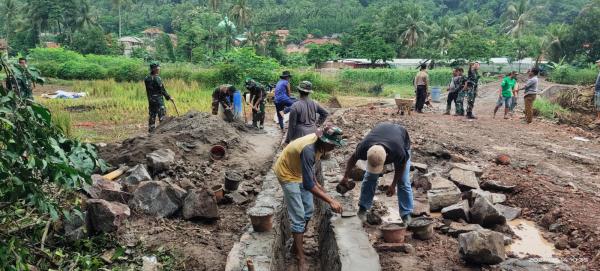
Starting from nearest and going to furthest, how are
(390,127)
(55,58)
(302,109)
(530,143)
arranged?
(390,127)
(302,109)
(530,143)
(55,58)

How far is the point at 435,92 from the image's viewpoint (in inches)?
770

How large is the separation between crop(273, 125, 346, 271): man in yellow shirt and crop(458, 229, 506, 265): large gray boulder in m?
1.17

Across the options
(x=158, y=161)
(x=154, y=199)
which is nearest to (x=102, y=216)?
(x=154, y=199)

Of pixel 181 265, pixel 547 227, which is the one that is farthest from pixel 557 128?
pixel 181 265

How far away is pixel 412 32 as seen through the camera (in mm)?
46688

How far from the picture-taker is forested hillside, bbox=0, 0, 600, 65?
1436 inches

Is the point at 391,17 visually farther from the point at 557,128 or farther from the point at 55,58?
the point at 557,128

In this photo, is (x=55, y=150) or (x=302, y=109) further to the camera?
(x=302, y=109)

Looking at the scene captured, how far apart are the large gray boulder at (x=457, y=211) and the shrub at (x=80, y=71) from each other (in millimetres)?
23873

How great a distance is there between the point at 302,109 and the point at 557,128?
8.13m

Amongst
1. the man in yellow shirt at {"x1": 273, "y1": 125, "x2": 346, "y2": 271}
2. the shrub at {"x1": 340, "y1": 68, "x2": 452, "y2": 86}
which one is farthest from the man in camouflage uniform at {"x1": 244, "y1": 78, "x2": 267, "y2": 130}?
the shrub at {"x1": 340, "y1": 68, "x2": 452, "y2": 86}

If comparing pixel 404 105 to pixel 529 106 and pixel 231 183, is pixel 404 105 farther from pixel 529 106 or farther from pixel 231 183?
pixel 231 183

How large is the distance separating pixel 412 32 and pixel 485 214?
1756 inches

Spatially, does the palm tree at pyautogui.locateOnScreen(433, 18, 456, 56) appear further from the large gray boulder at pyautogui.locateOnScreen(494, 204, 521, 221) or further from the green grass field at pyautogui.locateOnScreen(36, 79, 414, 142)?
the large gray boulder at pyautogui.locateOnScreen(494, 204, 521, 221)
